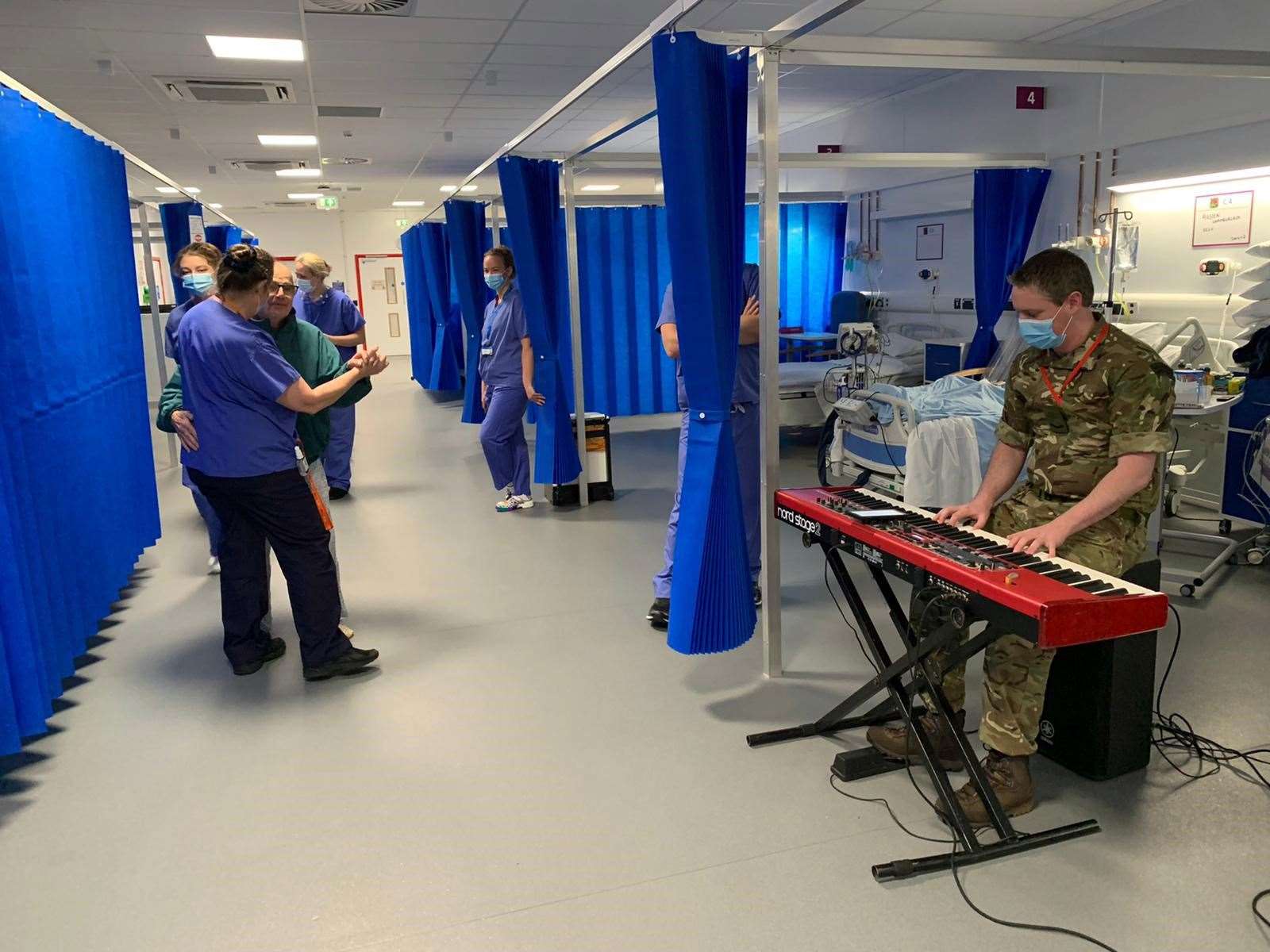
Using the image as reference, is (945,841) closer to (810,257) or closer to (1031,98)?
(1031,98)

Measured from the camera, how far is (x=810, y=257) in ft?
28.7

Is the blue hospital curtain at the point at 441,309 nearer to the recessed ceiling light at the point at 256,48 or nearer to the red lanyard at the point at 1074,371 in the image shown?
the recessed ceiling light at the point at 256,48

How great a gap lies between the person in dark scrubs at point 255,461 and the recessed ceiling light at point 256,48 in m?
3.13

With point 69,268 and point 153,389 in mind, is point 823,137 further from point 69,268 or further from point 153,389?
point 153,389

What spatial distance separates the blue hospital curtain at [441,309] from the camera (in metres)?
9.87

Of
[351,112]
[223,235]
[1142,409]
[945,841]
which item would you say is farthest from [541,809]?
[223,235]

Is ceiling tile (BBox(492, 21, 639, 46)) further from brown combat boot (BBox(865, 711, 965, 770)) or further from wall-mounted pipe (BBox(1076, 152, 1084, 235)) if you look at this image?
brown combat boot (BBox(865, 711, 965, 770))

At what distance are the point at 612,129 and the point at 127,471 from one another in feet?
8.72

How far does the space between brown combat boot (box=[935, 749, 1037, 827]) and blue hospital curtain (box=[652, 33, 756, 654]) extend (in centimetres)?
86

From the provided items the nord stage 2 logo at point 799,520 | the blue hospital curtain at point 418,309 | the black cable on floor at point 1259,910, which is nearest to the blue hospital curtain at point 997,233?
the nord stage 2 logo at point 799,520

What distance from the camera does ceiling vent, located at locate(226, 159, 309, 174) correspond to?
10.1 m

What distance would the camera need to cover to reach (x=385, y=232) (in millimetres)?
16797

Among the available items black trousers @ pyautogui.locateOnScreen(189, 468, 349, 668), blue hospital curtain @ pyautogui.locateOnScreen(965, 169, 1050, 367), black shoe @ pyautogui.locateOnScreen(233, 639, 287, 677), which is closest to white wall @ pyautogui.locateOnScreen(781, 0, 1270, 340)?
blue hospital curtain @ pyautogui.locateOnScreen(965, 169, 1050, 367)

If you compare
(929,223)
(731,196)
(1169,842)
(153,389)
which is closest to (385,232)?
(153,389)
